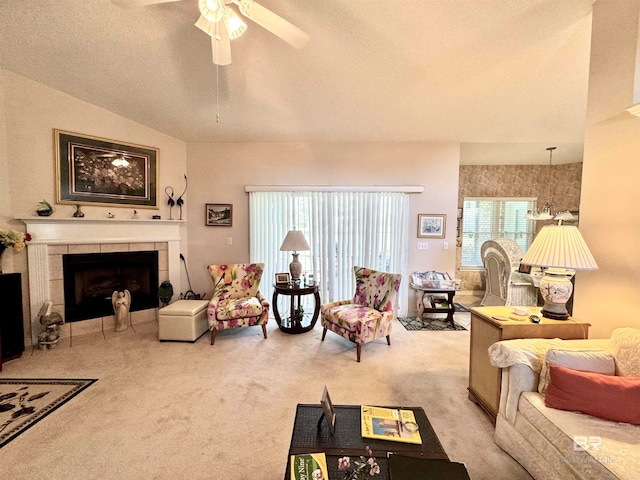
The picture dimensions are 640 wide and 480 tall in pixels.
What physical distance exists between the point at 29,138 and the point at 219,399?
335cm

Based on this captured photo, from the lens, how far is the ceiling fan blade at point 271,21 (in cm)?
143

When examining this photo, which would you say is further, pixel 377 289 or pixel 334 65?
pixel 377 289

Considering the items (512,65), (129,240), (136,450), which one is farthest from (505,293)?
(129,240)

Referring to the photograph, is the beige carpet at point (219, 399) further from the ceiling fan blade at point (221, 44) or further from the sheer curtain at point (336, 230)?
the ceiling fan blade at point (221, 44)

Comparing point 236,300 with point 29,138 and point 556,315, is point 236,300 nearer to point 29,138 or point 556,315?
point 29,138

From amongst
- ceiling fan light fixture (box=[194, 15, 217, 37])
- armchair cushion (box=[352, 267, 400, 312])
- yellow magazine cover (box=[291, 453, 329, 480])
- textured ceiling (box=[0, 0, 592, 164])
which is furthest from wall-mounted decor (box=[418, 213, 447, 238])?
yellow magazine cover (box=[291, 453, 329, 480])

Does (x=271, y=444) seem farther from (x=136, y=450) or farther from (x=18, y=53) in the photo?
(x=18, y=53)

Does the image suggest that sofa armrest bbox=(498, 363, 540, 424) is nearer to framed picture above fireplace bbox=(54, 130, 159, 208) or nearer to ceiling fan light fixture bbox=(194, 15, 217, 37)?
ceiling fan light fixture bbox=(194, 15, 217, 37)

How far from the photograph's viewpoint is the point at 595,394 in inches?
52.3

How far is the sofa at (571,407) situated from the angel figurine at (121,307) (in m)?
3.92

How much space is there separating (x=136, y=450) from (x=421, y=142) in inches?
176

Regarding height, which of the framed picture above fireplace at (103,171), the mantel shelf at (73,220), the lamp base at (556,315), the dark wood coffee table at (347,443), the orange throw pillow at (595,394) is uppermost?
the framed picture above fireplace at (103,171)

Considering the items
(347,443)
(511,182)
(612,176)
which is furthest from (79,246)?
(511,182)

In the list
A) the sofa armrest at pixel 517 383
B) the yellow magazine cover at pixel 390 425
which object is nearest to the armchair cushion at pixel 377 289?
the sofa armrest at pixel 517 383
